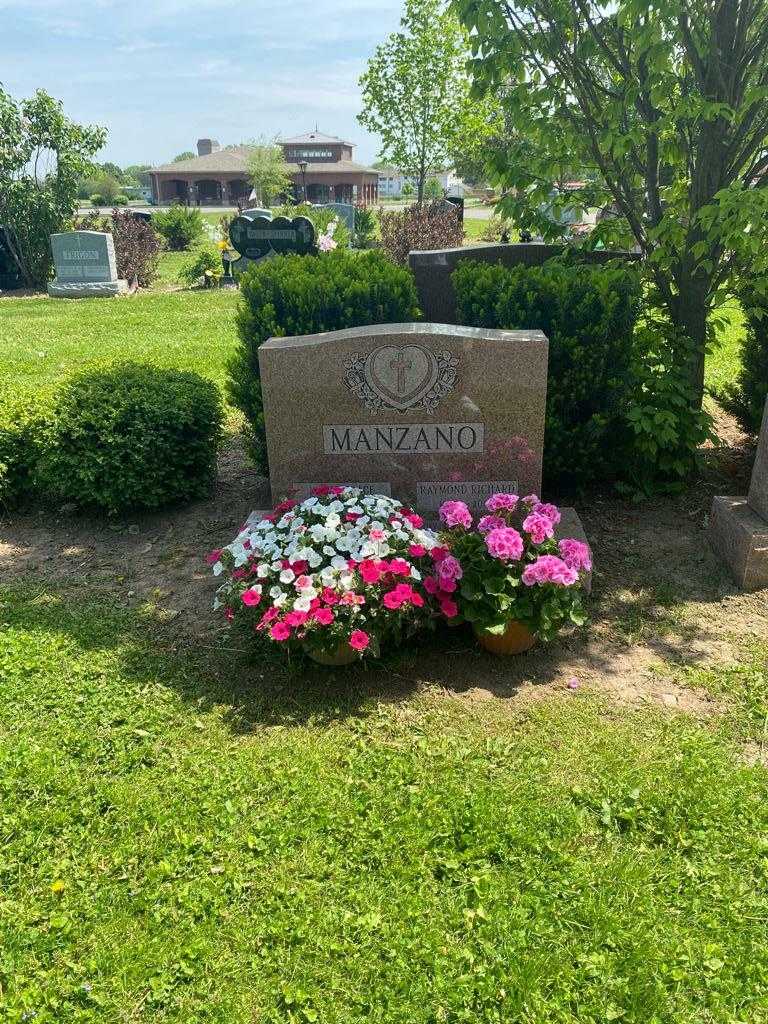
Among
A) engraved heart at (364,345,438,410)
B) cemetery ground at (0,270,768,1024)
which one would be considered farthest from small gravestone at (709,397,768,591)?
engraved heart at (364,345,438,410)

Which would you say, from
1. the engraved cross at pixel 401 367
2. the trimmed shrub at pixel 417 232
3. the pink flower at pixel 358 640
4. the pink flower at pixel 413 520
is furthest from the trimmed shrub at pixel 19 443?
the trimmed shrub at pixel 417 232

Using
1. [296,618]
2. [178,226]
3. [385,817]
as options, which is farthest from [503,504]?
[178,226]

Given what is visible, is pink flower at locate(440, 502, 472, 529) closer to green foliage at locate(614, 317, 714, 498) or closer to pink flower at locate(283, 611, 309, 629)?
pink flower at locate(283, 611, 309, 629)

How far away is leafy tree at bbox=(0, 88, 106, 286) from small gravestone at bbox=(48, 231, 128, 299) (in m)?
1.03

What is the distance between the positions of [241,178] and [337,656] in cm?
7261

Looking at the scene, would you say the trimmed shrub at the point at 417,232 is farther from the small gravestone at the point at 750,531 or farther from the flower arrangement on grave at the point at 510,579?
the flower arrangement on grave at the point at 510,579

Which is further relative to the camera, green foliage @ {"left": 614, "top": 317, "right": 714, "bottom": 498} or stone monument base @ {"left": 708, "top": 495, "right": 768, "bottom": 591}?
green foliage @ {"left": 614, "top": 317, "right": 714, "bottom": 498}

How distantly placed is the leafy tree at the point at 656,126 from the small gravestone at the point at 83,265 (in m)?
12.0

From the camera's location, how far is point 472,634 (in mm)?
3879

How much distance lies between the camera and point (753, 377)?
19.1 feet

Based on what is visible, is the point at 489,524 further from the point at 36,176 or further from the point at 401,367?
the point at 36,176

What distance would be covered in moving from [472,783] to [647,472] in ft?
9.94

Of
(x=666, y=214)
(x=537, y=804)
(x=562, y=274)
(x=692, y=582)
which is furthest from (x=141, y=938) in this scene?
(x=666, y=214)

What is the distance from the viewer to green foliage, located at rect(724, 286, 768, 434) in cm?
569
